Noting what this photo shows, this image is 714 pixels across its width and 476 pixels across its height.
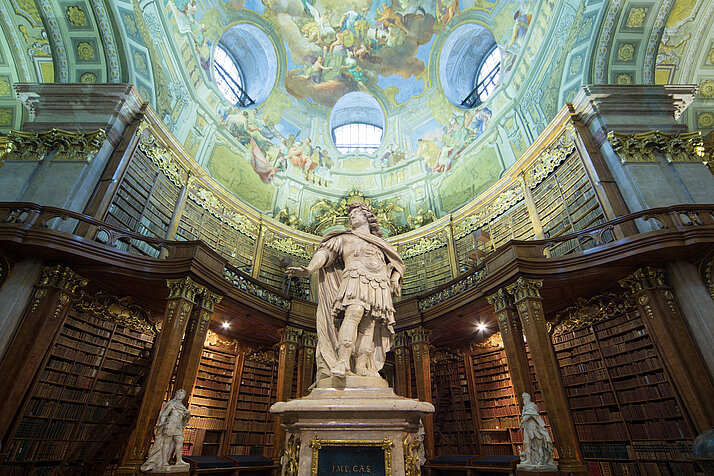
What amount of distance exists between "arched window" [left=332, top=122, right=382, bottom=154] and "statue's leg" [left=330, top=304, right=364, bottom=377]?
46.7 feet

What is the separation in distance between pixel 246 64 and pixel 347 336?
1475 cm

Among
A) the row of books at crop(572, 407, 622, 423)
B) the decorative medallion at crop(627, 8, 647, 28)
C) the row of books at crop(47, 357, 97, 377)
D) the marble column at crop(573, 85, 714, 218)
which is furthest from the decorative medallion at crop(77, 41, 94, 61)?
the row of books at crop(572, 407, 622, 423)

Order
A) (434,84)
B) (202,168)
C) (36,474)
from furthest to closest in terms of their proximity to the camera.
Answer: (434,84) → (202,168) → (36,474)

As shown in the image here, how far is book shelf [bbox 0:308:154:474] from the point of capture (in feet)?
19.2

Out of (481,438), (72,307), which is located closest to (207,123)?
(72,307)

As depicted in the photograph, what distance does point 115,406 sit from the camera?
706cm

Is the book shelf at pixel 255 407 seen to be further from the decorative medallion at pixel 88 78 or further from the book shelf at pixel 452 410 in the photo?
the decorative medallion at pixel 88 78

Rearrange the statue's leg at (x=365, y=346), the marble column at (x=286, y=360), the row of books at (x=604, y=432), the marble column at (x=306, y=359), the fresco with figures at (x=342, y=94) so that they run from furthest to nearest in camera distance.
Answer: the fresco with figures at (x=342, y=94) < the marble column at (x=306, y=359) < the marble column at (x=286, y=360) < the row of books at (x=604, y=432) < the statue's leg at (x=365, y=346)

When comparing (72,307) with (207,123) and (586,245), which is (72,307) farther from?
(586,245)

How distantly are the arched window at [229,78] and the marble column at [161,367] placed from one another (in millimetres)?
8410

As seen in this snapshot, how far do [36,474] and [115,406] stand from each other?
4.62ft

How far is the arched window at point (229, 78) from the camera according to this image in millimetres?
13295

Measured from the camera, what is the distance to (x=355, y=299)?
10.9 ft

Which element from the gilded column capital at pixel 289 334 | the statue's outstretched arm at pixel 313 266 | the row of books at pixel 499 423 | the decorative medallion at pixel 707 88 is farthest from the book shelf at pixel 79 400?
the decorative medallion at pixel 707 88
